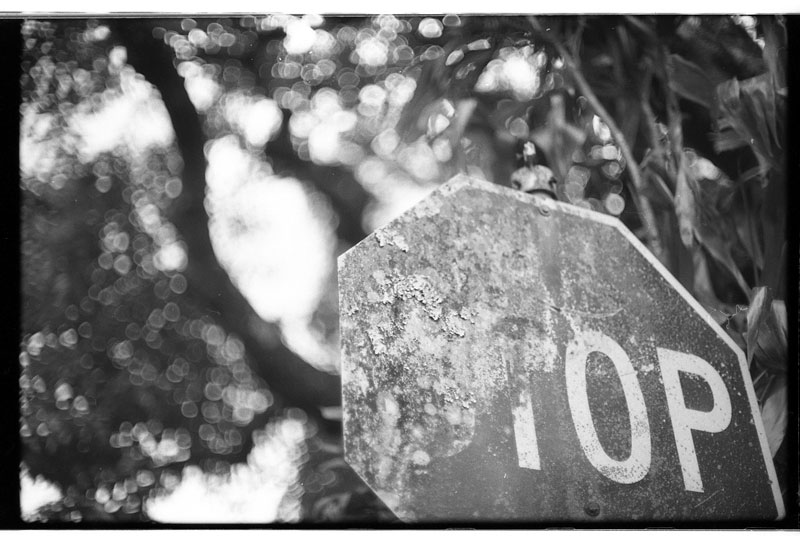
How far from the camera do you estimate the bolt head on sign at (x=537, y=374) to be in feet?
3.56

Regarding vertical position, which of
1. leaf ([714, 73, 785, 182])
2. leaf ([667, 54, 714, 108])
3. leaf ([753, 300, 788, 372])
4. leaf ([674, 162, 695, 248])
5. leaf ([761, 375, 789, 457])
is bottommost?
leaf ([761, 375, 789, 457])

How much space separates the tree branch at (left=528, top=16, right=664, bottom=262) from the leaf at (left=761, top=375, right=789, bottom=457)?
13.2 inches

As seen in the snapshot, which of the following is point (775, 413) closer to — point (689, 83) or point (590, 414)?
point (590, 414)

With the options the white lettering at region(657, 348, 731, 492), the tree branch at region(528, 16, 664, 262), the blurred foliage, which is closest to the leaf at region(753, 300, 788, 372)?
the blurred foliage

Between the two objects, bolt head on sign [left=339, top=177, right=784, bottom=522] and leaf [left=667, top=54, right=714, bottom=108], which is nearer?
bolt head on sign [left=339, top=177, right=784, bottom=522]

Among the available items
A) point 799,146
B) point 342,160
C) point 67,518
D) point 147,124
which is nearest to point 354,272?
point 342,160

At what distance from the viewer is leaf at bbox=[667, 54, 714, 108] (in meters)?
1.23

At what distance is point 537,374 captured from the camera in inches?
43.9

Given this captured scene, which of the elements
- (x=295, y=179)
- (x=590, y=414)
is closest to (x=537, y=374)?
(x=590, y=414)

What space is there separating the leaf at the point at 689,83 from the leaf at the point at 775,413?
550 millimetres

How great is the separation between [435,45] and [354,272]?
477mm

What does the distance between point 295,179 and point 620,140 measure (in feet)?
2.09

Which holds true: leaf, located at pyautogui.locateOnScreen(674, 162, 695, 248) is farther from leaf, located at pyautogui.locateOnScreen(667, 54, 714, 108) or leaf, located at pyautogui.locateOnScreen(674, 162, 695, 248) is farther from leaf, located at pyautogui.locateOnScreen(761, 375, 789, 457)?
leaf, located at pyautogui.locateOnScreen(761, 375, 789, 457)

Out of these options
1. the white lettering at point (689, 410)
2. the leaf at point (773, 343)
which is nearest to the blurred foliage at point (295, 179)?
the leaf at point (773, 343)
